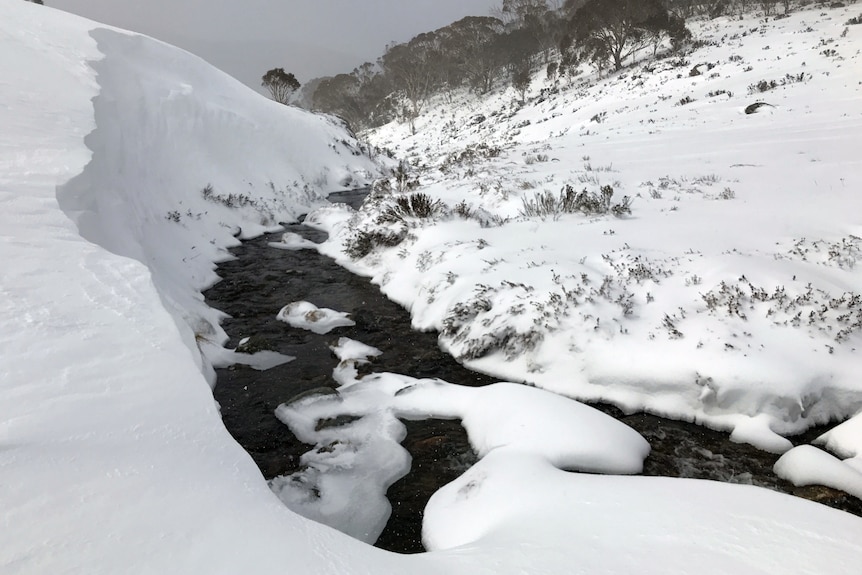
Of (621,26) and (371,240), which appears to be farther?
(621,26)

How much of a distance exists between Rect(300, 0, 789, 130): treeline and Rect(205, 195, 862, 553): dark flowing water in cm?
3519

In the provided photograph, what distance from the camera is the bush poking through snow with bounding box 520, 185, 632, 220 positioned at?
735cm

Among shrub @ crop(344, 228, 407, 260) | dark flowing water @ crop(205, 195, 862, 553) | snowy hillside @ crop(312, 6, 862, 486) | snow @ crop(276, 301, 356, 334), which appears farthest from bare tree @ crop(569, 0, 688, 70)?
snow @ crop(276, 301, 356, 334)

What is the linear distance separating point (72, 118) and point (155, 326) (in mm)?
5701

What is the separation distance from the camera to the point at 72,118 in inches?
267

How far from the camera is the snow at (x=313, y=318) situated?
19.5ft

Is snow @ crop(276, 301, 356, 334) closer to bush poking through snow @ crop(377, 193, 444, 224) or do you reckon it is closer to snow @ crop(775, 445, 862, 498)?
bush poking through snow @ crop(377, 193, 444, 224)

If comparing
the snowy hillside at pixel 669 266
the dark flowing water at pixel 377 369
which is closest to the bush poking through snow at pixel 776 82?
the snowy hillside at pixel 669 266

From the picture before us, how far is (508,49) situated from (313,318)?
53603mm

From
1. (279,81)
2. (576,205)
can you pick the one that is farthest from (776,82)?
(279,81)

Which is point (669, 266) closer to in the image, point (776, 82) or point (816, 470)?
point (816, 470)

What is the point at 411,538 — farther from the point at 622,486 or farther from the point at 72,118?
the point at 72,118

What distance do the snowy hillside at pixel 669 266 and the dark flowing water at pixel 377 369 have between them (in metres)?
0.21

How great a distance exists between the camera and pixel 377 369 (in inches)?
194
